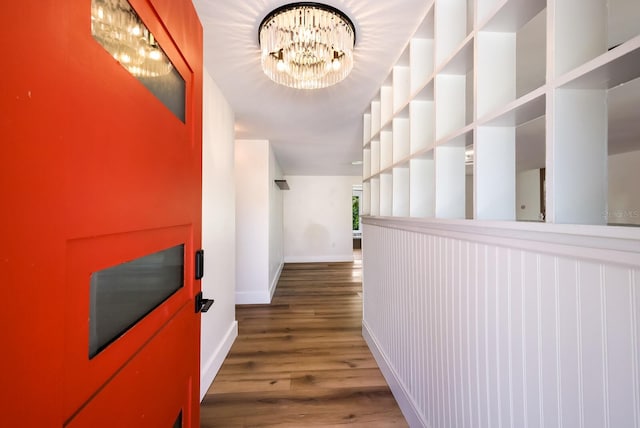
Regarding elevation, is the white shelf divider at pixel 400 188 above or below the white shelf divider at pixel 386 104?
below

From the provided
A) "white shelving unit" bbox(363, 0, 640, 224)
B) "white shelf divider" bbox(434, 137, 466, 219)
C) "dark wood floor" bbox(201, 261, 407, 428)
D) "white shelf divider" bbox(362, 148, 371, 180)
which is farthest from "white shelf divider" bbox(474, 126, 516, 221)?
"white shelf divider" bbox(362, 148, 371, 180)

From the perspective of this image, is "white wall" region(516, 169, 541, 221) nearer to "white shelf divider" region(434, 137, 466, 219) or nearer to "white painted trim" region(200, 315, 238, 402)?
"white shelf divider" region(434, 137, 466, 219)

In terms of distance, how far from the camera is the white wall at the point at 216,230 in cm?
184

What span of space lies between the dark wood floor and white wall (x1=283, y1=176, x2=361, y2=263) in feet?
11.1

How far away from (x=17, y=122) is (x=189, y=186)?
60cm

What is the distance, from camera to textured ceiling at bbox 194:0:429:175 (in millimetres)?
1248

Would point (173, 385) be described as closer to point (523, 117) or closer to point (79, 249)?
point (79, 249)

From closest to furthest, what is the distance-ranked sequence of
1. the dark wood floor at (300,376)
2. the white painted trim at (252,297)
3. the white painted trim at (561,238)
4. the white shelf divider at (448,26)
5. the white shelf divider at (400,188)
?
the white painted trim at (561,238) → the white shelf divider at (448,26) → the dark wood floor at (300,376) → the white shelf divider at (400,188) → the white painted trim at (252,297)

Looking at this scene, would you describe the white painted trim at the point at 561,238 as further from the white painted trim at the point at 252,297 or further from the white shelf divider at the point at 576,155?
the white painted trim at the point at 252,297

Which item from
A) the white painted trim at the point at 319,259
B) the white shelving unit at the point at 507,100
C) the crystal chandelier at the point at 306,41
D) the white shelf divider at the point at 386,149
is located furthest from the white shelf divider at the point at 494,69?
the white painted trim at the point at 319,259

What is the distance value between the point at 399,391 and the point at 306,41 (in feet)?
6.87

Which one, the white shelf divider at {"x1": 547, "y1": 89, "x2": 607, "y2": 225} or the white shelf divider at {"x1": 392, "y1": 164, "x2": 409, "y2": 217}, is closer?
the white shelf divider at {"x1": 547, "y1": 89, "x2": 607, "y2": 225}

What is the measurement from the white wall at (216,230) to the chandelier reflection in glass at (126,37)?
1.10 meters

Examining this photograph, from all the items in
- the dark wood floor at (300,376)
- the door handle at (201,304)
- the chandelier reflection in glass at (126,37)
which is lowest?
the dark wood floor at (300,376)
